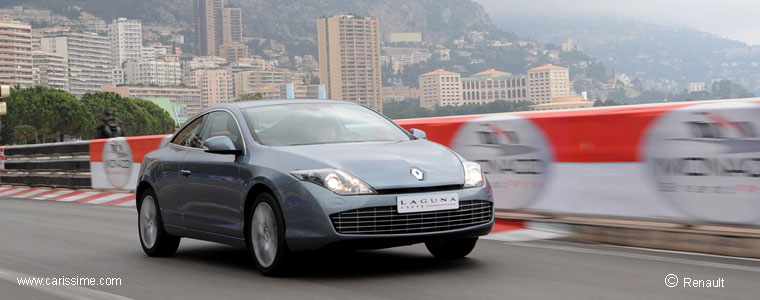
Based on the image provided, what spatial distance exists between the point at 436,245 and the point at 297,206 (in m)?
1.56

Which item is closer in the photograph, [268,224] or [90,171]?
[268,224]

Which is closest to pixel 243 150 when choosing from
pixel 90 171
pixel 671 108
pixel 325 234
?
pixel 325 234

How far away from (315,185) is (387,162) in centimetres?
50

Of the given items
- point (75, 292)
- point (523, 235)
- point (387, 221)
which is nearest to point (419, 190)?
point (387, 221)

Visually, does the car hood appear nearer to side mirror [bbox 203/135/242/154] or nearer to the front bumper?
the front bumper

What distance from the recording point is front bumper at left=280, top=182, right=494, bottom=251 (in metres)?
6.30

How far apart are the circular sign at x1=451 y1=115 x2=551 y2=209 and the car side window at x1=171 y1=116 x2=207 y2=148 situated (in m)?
3.29

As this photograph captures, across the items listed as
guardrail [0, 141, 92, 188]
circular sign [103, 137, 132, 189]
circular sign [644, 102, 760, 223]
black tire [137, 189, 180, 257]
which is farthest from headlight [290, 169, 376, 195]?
guardrail [0, 141, 92, 188]

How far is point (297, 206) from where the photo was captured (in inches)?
252

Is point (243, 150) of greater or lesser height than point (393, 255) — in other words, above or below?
above

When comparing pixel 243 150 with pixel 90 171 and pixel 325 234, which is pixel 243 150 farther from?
pixel 90 171

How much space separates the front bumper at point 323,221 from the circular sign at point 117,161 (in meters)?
12.3

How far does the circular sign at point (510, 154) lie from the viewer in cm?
978
